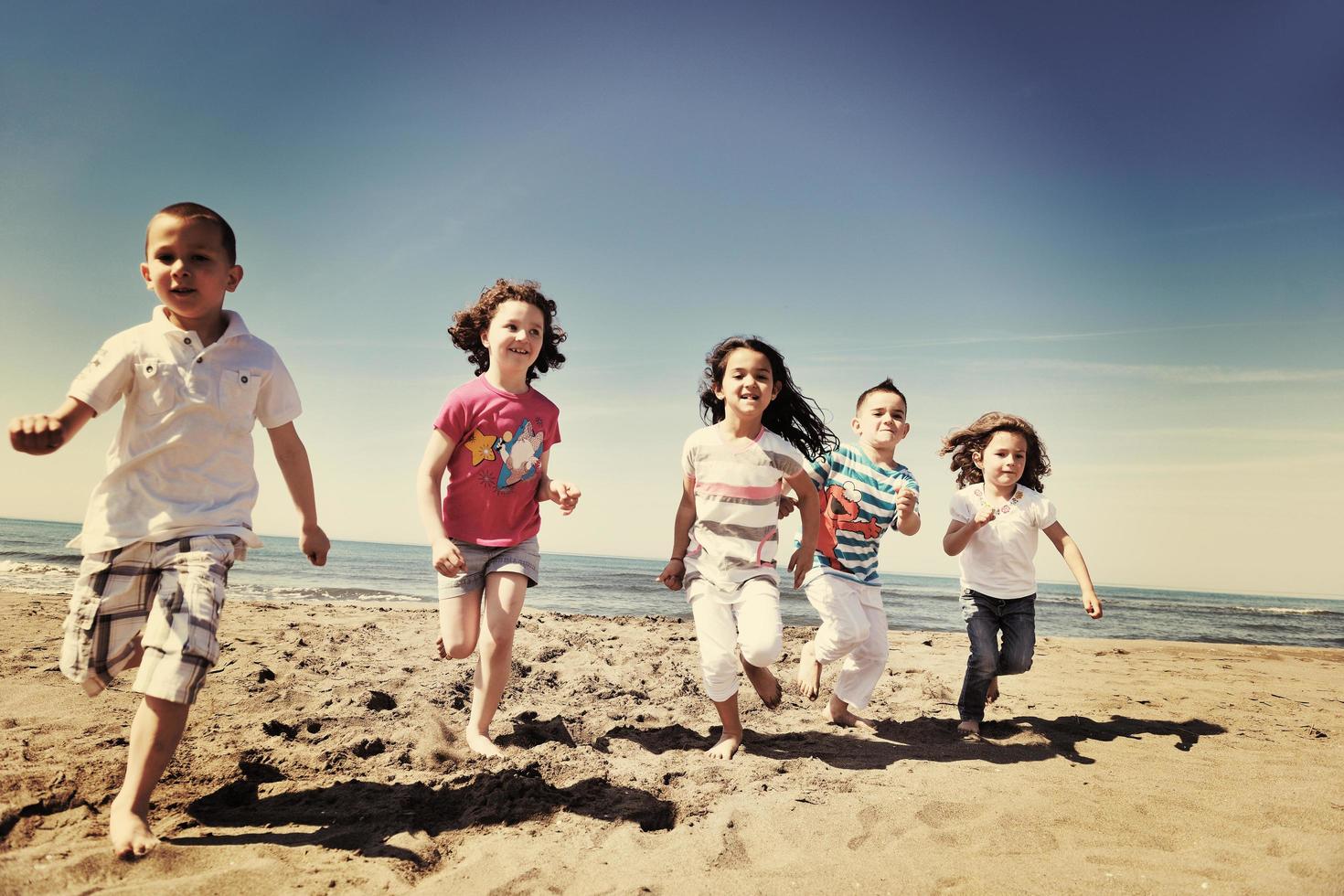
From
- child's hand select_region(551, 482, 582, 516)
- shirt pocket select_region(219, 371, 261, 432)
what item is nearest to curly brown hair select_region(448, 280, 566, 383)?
child's hand select_region(551, 482, 582, 516)

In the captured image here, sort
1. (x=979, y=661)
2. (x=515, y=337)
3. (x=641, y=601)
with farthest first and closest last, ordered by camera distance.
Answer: (x=641, y=601)
(x=979, y=661)
(x=515, y=337)

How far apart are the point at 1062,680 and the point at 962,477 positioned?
90.9 inches

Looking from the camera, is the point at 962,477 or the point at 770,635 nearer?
the point at 770,635

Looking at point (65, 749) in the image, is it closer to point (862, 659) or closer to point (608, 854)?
point (608, 854)

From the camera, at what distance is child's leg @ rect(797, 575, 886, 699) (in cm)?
422

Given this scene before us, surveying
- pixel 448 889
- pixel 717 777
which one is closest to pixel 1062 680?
pixel 717 777

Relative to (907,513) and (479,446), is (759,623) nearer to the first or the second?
(907,513)

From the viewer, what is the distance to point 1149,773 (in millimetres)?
3570

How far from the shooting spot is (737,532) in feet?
12.6

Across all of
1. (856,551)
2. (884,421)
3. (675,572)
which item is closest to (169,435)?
(675,572)

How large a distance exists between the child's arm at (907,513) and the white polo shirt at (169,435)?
11.1 feet

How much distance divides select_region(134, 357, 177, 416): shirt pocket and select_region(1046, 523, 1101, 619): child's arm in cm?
483

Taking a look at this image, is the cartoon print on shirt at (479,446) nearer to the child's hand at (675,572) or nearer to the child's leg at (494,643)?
the child's leg at (494,643)

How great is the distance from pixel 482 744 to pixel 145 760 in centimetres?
147
